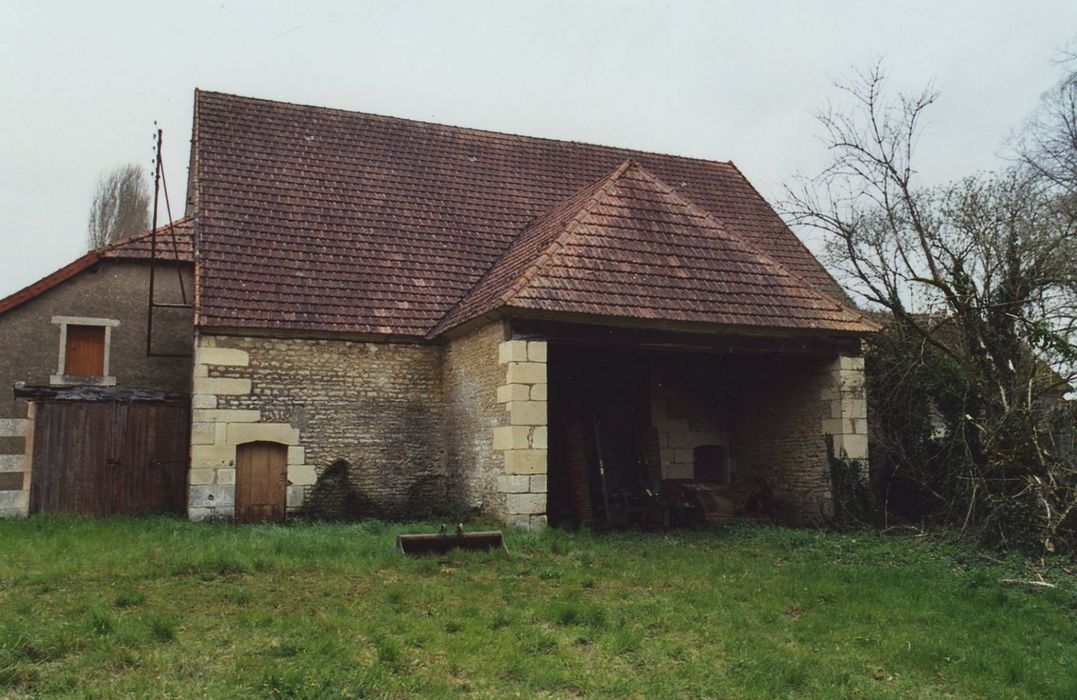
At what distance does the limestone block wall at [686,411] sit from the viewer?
51.8 ft

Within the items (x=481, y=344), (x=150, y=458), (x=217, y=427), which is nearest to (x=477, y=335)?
(x=481, y=344)

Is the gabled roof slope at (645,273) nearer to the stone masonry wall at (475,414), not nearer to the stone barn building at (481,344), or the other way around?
the stone barn building at (481,344)

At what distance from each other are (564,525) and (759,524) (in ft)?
10.1

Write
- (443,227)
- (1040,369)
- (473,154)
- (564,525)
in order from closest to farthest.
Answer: (1040,369) < (564,525) < (443,227) < (473,154)

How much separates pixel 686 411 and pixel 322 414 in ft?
20.3

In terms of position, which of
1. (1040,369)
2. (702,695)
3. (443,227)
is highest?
(443,227)

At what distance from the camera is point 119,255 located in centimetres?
1557

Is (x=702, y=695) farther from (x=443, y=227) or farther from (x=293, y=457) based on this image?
(x=443, y=227)

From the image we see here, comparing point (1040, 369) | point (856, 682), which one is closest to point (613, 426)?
point (1040, 369)

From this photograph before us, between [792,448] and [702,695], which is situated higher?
[792,448]

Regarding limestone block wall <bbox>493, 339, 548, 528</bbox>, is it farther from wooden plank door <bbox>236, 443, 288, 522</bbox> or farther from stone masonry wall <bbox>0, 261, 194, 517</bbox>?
stone masonry wall <bbox>0, 261, 194, 517</bbox>

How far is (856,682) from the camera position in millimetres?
6375

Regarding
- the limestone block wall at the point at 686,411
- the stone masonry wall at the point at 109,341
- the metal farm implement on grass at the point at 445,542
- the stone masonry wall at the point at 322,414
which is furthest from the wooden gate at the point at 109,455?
the limestone block wall at the point at 686,411

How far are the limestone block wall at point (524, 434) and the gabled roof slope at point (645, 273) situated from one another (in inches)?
28.9
